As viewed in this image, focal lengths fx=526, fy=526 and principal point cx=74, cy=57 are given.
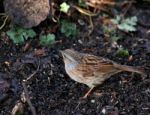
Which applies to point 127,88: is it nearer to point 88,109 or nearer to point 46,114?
point 88,109

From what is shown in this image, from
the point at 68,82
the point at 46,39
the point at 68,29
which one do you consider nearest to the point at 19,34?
the point at 46,39

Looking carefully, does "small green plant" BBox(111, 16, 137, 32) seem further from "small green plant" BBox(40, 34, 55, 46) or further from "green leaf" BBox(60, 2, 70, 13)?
"small green plant" BBox(40, 34, 55, 46)

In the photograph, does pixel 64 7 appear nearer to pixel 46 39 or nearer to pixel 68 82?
pixel 46 39

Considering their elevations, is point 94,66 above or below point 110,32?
above

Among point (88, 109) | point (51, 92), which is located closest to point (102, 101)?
point (88, 109)

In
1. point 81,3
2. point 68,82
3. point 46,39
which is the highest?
point 81,3

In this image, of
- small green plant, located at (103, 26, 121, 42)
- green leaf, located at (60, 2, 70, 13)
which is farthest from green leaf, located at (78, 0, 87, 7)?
small green plant, located at (103, 26, 121, 42)
